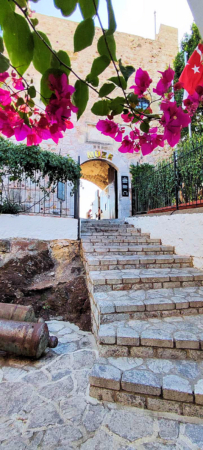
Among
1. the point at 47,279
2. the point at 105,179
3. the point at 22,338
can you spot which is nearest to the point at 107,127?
the point at 22,338

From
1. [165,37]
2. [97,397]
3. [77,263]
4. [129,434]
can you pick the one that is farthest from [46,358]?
[165,37]

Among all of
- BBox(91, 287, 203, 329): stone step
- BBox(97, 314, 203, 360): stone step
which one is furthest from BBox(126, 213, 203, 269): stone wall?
BBox(97, 314, 203, 360): stone step

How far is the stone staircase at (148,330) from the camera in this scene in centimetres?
183

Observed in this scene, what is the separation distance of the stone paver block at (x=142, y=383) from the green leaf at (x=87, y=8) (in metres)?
2.24

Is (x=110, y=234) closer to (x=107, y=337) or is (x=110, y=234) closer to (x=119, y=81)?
(x=107, y=337)

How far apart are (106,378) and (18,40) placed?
2.22m

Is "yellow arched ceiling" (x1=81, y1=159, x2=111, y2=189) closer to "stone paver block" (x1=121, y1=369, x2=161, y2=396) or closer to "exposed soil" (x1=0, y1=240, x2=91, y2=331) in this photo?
"exposed soil" (x1=0, y1=240, x2=91, y2=331)

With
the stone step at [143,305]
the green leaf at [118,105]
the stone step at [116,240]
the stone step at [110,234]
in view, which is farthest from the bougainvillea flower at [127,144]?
the stone step at [110,234]

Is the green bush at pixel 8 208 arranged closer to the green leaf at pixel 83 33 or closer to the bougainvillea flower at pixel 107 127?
the bougainvillea flower at pixel 107 127

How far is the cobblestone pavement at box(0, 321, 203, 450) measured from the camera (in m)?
1.52

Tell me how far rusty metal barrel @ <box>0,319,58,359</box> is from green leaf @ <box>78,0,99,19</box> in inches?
101

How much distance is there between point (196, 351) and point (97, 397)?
1.01 m

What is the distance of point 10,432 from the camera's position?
5.32 ft

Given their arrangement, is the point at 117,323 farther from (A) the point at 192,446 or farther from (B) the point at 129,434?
(A) the point at 192,446
